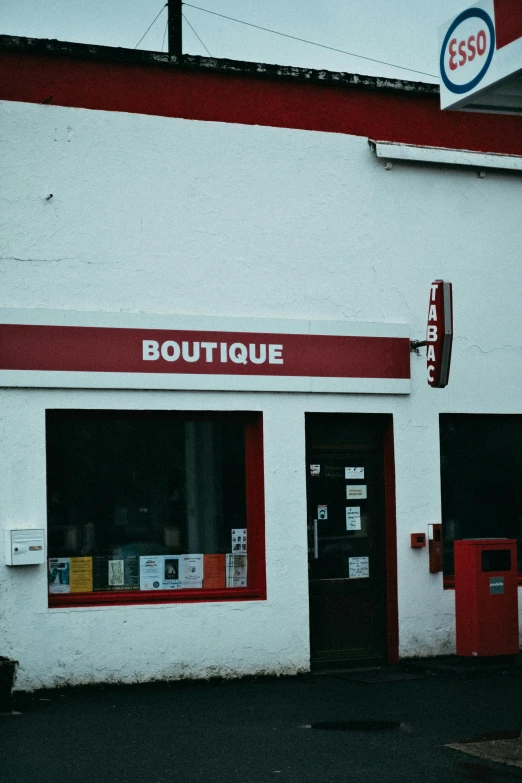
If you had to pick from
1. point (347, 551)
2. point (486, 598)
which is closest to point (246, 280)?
point (347, 551)

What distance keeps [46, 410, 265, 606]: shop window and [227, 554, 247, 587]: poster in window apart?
0.04ft

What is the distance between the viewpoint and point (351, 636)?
12438mm

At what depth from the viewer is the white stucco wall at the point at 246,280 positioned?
1102cm

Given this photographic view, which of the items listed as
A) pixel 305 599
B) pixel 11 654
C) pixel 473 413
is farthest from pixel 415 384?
pixel 11 654

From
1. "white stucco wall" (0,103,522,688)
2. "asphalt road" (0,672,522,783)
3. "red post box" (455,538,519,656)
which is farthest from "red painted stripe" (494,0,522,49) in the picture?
"red post box" (455,538,519,656)

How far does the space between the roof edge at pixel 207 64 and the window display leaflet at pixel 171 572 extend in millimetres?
5147

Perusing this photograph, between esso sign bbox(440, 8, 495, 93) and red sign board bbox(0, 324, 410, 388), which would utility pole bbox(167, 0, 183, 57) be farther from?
esso sign bbox(440, 8, 495, 93)

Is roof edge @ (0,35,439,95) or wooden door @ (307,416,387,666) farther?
wooden door @ (307,416,387,666)

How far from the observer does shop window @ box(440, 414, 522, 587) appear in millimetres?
13109

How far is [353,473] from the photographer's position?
12641 millimetres

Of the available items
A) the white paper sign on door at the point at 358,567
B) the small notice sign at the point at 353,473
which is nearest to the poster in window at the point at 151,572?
the white paper sign on door at the point at 358,567

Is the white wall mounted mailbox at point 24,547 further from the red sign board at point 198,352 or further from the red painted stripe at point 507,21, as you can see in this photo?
the red painted stripe at point 507,21

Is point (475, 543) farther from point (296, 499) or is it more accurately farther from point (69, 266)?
point (69, 266)

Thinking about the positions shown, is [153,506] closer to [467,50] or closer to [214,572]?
[214,572]
